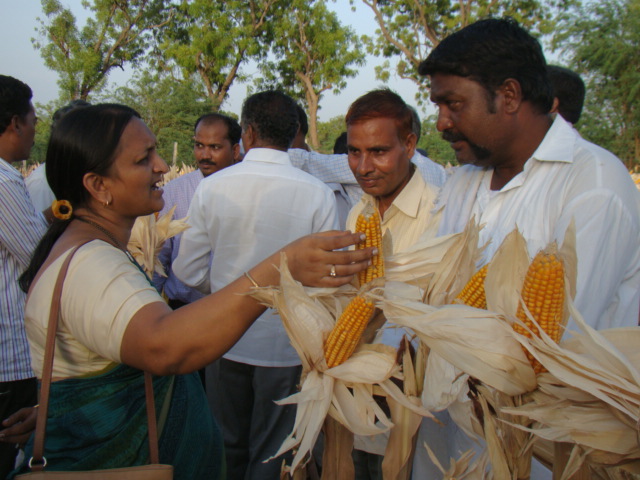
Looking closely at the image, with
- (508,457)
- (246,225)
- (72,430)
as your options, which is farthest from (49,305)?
(246,225)

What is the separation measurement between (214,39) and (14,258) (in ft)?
94.5

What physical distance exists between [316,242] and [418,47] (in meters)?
26.7

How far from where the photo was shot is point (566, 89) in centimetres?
313

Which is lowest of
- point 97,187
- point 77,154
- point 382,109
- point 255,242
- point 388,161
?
point 255,242

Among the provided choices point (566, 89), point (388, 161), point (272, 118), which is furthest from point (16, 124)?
point (566, 89)

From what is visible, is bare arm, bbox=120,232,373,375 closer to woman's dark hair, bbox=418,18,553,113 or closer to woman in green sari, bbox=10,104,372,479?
woman in green sari, bbox=10,104,372,479

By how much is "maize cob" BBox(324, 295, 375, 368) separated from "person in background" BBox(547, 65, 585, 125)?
8.21 ft

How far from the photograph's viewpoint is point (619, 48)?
16906mm

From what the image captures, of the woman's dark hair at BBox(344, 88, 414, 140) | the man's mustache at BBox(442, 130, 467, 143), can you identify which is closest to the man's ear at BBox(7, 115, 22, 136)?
the woman's dark hair at BBox(344, 88, 414, 140)

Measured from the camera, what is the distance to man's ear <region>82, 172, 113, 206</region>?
5.40 feet

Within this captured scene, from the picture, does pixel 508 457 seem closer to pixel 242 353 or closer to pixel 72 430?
pixel 72 430

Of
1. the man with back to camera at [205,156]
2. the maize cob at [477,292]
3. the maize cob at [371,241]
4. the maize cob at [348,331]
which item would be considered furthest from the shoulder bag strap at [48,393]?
the man with back to camera at [205,156]

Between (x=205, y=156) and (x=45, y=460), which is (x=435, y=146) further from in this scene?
(x=45, y=460)

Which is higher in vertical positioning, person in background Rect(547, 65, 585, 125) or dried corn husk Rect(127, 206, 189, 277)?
person in background Rect(547, 65, 585, 125)
